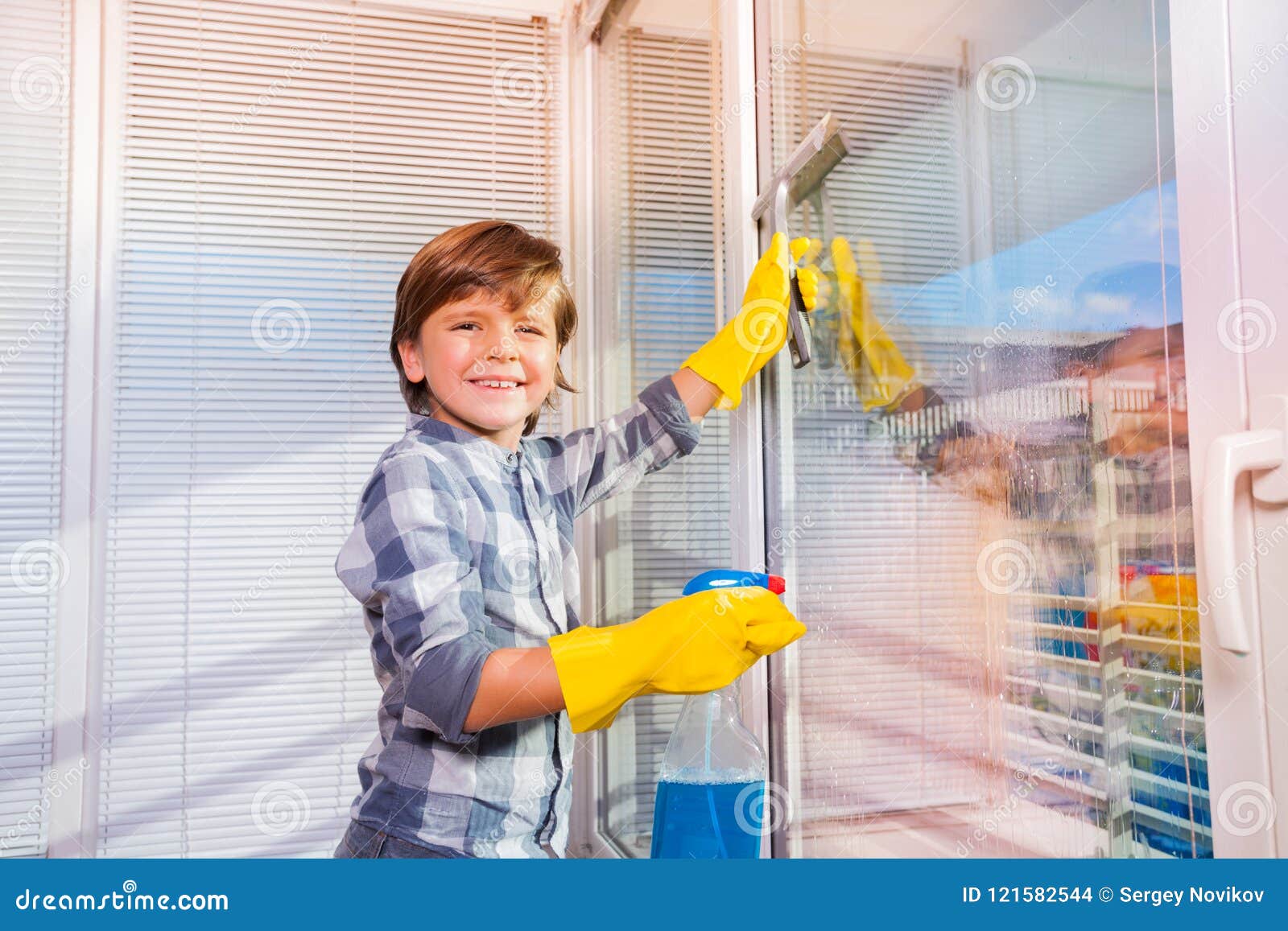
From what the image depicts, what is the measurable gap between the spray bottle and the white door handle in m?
0.52

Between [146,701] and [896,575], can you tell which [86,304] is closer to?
[146,701]

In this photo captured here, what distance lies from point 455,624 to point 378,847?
301 mm

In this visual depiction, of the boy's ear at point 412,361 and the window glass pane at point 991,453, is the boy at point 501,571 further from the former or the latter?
the window glass pane at point 991,453

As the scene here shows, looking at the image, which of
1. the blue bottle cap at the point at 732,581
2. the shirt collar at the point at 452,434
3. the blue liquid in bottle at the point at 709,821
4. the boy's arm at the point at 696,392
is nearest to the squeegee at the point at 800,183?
the boy's arm at the point at 696,392

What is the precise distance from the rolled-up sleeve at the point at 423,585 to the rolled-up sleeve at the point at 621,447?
0.25 metres

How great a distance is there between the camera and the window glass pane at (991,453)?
0.68m

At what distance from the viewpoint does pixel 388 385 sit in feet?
6.82

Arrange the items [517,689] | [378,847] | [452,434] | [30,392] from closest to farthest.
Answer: [517,689] < [378,847] < [452,434] < [30,392]

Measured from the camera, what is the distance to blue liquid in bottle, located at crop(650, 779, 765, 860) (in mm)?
1091

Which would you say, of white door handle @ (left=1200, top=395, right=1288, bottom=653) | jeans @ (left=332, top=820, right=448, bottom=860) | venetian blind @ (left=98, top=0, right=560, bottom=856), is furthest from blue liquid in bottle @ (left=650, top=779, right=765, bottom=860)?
venetian blind @ (left=98, top=0, right=560, bottom=856)

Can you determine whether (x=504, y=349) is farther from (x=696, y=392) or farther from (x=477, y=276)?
(x=696, y=392)

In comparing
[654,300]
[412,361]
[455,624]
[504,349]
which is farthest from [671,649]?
[654,300]

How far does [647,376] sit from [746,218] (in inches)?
17.1

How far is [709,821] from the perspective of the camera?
111 centimetres
